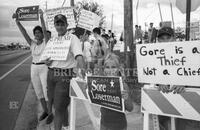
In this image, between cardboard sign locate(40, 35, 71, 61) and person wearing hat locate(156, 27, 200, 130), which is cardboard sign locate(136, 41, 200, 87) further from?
cardboard sign locate(40, 35, 71, 61)

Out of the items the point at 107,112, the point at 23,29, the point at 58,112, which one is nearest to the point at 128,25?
the point at 23,29

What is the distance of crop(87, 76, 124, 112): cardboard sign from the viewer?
3.63 metres

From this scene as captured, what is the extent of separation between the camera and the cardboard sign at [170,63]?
10.1ft

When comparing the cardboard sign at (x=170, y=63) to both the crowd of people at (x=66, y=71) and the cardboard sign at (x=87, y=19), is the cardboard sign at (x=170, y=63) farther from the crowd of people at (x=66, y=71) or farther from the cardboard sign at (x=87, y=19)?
the cardboard sign at (x=87, y=19)

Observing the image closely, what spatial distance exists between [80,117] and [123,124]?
2.98m

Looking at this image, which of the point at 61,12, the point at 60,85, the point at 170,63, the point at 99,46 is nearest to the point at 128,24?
the point at 99,46

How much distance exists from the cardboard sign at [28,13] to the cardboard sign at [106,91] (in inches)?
103

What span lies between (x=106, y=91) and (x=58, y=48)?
1573 mm

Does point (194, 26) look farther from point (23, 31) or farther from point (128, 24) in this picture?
point (23, 31)

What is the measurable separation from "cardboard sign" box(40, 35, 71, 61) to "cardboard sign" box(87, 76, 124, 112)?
97cm

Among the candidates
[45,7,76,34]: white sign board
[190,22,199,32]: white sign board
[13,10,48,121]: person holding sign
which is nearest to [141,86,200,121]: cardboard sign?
[13,10,48,121]: person holding sign

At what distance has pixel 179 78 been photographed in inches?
125

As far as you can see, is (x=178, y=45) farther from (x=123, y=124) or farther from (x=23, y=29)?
(x=23, y=29)

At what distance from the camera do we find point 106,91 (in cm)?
384
